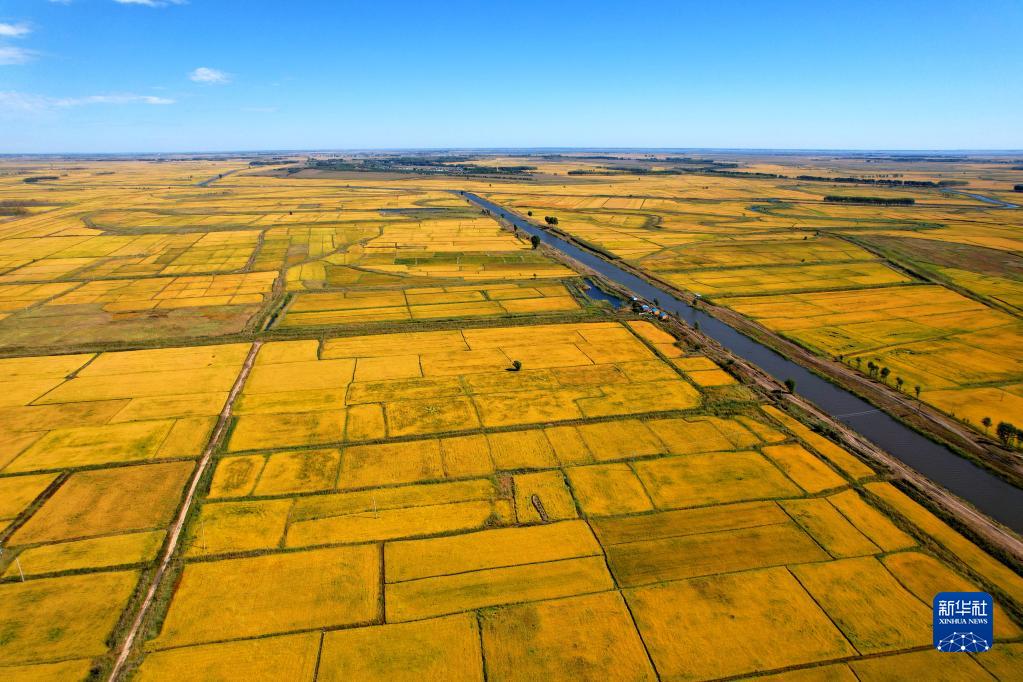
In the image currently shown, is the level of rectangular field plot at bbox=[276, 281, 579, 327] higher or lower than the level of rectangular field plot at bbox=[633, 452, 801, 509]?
higher

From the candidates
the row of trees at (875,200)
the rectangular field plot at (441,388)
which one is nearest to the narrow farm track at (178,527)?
→ the rectangular field plot at (441,388)

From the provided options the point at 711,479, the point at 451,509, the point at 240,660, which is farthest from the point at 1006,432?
the point at 240,660

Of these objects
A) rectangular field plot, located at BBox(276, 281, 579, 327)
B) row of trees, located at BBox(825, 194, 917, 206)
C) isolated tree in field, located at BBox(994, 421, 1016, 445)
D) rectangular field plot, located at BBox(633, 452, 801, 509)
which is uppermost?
row of trees, located at BBox(825, 194, 917, 206)

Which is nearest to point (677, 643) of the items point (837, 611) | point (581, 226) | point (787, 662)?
point (787, 662)

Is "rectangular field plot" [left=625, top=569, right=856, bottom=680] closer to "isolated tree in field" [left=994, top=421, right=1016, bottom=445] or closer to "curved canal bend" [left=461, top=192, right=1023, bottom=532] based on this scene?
"curved canal bend" [left=461, top=192, right=1023, bottom=532]

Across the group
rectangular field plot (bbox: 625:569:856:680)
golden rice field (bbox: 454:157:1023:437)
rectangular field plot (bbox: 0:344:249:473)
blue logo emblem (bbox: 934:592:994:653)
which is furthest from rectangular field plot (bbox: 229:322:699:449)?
golden rice field (bbox: 454:157:1023:437)

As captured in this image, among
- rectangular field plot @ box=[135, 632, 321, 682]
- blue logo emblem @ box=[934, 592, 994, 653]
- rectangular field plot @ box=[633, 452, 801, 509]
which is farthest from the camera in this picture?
rectangular field plot @ box=[633, 452, 801, 509]

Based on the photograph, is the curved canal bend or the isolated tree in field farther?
the isolated tree in field

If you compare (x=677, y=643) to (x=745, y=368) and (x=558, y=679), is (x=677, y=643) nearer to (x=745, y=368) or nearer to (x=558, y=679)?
(x=558, y=679)

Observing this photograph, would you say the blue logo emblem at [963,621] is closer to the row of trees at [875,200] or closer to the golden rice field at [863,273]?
the golden rice field at [863,273]
